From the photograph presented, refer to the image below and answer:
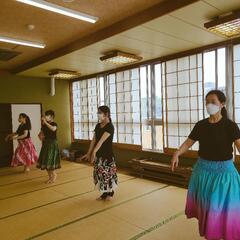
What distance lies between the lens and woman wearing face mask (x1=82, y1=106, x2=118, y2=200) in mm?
3580

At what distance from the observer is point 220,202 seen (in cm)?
205

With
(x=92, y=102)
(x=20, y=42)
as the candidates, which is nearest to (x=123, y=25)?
(x=20, y=42)


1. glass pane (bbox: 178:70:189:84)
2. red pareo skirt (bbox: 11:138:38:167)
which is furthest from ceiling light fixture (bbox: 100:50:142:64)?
red pareo skirt (bbox: 11:138:38:167)

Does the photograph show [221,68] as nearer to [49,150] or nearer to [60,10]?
[60,10]

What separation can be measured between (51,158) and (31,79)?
3.25 m

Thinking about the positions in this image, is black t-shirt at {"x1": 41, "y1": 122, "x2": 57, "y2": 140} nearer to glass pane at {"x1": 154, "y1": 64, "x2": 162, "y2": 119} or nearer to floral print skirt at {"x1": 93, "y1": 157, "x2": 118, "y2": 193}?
floral print skirt at {"x1": 93, "y1": 157, "x2": 118, "y2": 193}

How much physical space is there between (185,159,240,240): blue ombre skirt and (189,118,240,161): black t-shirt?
58mm

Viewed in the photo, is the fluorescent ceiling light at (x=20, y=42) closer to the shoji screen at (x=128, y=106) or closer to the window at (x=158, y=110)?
the shoji screen at (x=128, y=106)

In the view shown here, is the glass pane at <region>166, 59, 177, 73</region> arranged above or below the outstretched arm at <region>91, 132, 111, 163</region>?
above

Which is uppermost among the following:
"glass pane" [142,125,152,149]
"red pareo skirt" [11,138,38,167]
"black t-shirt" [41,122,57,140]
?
"black t-shirt" [41,122,57,140]

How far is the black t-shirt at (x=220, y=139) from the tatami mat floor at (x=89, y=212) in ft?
3.29

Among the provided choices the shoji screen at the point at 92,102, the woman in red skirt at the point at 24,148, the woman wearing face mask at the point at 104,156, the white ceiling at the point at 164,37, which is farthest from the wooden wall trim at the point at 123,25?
the shoji screen at the point at 92,102

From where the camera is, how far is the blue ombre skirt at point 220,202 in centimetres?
204

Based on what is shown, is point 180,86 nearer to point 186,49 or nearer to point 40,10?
point 186,49
